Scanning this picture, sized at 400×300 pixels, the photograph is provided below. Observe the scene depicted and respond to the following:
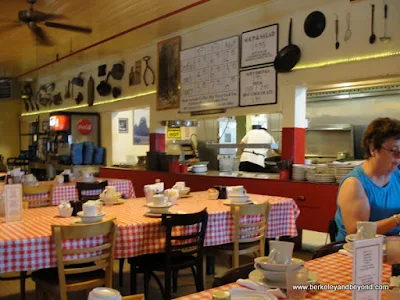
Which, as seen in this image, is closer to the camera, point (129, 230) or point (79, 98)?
point (129, 230)

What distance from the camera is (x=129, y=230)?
3295 mm

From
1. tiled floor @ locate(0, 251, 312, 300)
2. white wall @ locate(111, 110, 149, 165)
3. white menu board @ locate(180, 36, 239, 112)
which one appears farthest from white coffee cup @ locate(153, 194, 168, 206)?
white wall @ locate(111, 110, 149, 165)

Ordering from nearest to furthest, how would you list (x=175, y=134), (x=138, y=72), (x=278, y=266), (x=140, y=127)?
(x=278, y=266) → (x=138, y=72) → (x=175, y=134) → (x=140, y=127)

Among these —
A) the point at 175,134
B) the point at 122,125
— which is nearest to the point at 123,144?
the point at 122,125

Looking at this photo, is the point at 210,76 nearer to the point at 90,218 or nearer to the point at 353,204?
the point at 90,218

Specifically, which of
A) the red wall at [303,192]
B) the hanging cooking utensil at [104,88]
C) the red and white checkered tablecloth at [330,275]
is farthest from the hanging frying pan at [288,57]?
the hanging cooking utensil at [104,88]

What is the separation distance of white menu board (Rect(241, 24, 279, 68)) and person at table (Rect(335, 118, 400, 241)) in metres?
3.86

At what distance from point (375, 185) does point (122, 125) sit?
879 cm

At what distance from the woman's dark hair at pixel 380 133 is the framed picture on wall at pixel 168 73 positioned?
5658mm

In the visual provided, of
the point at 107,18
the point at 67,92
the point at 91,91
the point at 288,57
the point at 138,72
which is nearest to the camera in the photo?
the point at 288,57

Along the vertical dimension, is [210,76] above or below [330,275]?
above

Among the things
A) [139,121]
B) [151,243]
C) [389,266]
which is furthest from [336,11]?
Answer: [139,121]

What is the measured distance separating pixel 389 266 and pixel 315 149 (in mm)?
6984

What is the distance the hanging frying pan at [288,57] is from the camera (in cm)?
598
